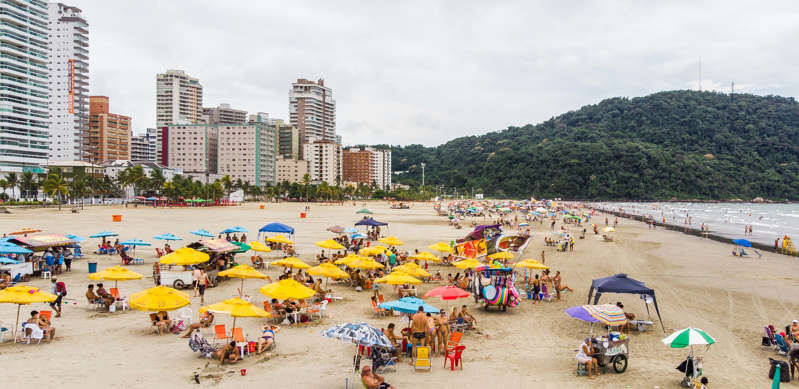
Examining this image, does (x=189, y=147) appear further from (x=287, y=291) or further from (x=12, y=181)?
(x=287, y=291)

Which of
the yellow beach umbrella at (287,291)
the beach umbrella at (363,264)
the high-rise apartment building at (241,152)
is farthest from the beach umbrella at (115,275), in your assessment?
the high-rise apartment building at (241,152)

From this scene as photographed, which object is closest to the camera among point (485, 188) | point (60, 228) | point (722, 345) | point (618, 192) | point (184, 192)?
point (722, 345)

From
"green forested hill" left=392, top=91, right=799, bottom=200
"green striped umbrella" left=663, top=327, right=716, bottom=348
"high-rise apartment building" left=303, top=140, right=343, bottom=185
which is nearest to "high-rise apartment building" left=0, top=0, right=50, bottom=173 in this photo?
"high-rise apartment building" left=303, top=140, right=343, bottom=185

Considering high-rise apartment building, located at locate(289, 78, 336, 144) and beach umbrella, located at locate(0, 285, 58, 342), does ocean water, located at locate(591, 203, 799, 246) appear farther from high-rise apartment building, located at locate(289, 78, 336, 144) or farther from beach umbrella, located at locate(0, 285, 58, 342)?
high-rise apartment building, located at locate(289, 78, 336, 144)

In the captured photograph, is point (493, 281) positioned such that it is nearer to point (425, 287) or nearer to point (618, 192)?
point (425, 287)

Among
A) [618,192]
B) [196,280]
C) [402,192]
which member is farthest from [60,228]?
[618,192]

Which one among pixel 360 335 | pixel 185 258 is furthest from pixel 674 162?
pixel 360 335
